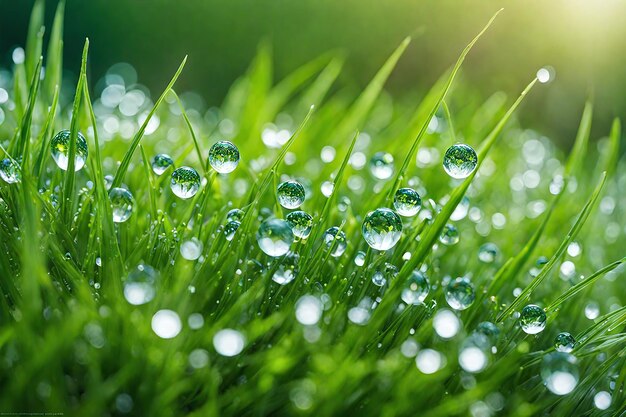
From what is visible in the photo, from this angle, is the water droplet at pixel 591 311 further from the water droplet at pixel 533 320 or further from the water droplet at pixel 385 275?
the water droplet at pixel 385 275

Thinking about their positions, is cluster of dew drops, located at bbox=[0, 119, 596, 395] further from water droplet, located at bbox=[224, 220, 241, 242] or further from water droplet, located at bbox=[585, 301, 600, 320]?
water droplet, located at bbox=[585, 301, 600, 320]

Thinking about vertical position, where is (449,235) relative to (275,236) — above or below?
above

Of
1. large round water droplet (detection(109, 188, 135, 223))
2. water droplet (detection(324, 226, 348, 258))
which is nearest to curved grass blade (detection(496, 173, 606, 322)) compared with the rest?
water droplet (detection(324, 226, 348, 258))

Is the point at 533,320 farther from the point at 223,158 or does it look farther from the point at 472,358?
the point at 223,158

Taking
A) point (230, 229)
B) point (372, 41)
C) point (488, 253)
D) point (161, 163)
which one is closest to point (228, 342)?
point (230, 229)

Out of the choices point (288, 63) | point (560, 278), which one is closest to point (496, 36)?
point (288, 63)

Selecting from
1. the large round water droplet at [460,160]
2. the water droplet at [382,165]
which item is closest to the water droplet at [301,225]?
the large round water droplet at [460,160]
